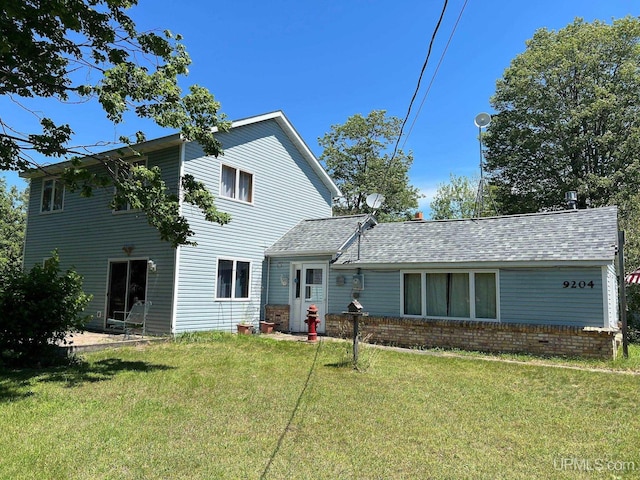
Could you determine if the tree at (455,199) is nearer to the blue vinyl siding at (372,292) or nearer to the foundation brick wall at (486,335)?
the blue vinyl siding at (372,292)

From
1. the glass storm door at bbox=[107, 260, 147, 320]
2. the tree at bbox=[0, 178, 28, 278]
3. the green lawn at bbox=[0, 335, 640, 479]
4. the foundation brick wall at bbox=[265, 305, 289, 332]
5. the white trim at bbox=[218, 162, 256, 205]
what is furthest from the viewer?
the tree at bbox=[0, 178, 28, 278]

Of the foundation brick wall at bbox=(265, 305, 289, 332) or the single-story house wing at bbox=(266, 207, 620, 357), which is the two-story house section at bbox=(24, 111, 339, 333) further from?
the single-story house wing at bbox=(266, 207, 620, 357)

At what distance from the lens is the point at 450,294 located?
458 inches

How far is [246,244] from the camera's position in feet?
46.6

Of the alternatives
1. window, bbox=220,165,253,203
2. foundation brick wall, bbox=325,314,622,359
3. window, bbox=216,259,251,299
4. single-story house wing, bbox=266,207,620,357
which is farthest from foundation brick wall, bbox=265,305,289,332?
window, bbox=220,165,253,203

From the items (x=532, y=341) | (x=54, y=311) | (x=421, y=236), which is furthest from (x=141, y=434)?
(x=421, y=236)

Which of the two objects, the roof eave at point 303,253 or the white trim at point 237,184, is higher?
the white trim at point 237,184

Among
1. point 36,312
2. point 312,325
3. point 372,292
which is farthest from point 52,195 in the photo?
point 372,292

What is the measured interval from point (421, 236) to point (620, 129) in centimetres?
1899

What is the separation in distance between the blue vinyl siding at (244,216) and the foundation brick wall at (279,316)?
1.13ft

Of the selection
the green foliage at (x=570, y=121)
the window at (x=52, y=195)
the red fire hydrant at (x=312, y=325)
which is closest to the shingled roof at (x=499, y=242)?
the red fire hydrant at (x=312, y=325)

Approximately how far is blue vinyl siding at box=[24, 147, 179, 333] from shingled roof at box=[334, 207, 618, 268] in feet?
17.7

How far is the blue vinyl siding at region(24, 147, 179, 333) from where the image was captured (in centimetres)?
1220

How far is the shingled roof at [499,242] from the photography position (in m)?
10.2
